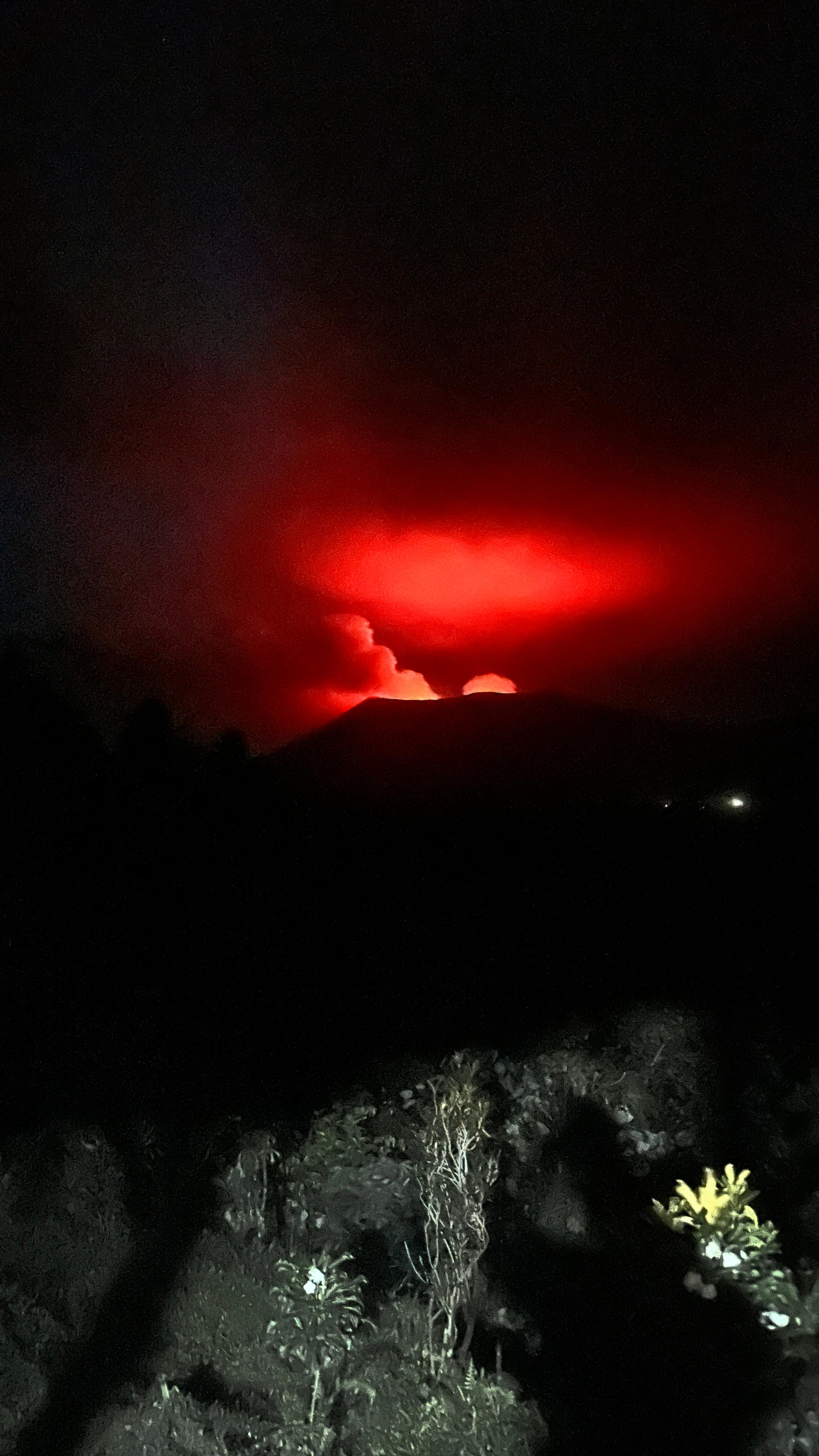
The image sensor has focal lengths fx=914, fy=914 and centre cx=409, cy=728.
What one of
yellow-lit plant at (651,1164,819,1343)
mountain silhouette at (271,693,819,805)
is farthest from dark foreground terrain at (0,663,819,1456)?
yellow-lit plant at (651,1164,819,1343)

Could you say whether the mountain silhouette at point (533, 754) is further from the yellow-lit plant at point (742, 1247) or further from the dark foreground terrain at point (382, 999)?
the yellow-lit plant at point (742, 1247)

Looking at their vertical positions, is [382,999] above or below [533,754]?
below

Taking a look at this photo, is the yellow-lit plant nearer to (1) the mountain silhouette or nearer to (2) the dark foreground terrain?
(2) the dark foreground terrain

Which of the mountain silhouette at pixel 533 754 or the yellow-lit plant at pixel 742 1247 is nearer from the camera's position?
the yellow-lit plant at pixel 742 1247

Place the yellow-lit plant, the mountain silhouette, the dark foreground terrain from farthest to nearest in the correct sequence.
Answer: the mountain silhouette → the dark foreground terrain → the yellow-lit plant

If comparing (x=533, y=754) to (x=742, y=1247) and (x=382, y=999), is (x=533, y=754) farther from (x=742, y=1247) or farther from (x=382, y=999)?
(x=742, y=1247)

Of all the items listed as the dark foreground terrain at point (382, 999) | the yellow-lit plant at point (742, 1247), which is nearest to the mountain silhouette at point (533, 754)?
the dark foreground terrain at point (382, 999)

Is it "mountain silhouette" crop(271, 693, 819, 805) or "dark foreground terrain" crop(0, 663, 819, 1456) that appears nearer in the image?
"dark foreground terrain" crop(0, 663, 819, 1456)

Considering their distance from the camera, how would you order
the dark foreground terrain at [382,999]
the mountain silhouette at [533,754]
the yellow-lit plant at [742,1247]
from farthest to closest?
the mountain silhouette at [533,754]
the dark foreground terrain at [382,999]
the yellow-lit plant at [742,1247]

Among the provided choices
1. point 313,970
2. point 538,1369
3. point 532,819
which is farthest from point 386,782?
point 538,1369

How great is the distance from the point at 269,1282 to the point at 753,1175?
1.84 m

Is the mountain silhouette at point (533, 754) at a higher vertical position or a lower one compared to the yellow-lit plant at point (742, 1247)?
higher

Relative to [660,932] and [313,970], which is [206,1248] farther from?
[660,932]

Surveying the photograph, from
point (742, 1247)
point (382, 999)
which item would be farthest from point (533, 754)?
point (742, 1247)
